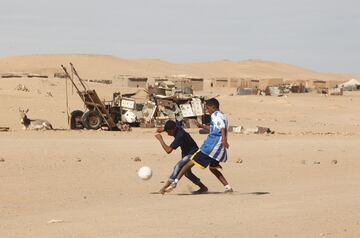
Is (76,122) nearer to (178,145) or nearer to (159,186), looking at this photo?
(159,186)

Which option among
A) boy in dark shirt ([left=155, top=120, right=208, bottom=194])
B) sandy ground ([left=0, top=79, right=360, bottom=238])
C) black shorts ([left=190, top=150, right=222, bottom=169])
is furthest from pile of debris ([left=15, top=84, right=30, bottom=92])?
black shorts ([left=190, top=150, right=222, bottom=169])

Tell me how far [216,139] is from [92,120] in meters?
18.4

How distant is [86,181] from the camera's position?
15391 mm

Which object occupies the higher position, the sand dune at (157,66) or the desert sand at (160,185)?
the desert sand at (160,185)

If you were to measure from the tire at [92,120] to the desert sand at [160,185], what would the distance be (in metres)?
1.14

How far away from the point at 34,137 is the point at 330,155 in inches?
364

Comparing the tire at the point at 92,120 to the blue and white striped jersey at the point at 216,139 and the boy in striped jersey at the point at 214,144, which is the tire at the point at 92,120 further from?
the blue and white striped jersey at the point at 216,139

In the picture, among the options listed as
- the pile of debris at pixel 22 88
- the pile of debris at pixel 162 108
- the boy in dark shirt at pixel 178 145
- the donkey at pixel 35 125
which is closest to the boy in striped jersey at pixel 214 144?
the boy in dark shirt at pixel 178 145

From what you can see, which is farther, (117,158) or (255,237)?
(117,158)

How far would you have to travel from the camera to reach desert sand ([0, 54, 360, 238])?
952 centimetres

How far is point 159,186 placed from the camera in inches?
586

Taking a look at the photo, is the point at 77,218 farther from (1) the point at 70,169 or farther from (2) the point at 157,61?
(2) the point at 157,61

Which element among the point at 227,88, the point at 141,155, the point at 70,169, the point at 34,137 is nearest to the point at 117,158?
the point at 141,155

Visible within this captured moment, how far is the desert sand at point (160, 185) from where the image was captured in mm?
9523
